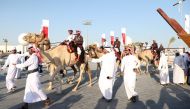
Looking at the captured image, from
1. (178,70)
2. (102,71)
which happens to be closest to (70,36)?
(102,71)

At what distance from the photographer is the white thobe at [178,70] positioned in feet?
53.6

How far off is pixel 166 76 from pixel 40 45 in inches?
278

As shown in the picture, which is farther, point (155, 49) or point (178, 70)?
point (155, 49)

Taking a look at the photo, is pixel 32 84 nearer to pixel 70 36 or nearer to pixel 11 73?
pixel 11 73

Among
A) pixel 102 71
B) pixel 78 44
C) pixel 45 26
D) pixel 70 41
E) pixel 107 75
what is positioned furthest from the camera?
pixel 78 44

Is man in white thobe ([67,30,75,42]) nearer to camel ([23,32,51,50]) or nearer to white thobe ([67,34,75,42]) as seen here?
white thobe ([67,34,75,42])

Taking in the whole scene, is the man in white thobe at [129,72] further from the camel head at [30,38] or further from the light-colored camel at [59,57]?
the camel head at [30,38]

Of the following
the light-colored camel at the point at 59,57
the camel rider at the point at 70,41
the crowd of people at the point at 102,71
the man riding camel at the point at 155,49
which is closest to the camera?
the crowd of people at the point at 102,71

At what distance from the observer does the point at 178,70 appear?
1667 centimetres

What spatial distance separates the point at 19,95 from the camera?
1205 centimetres

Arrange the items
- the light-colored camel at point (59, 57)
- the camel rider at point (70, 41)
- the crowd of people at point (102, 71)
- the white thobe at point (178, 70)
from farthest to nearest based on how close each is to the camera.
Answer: the white thobe at point (178, 70) < the camel rider at point (70, 41) < the light-colored camel at point (59, 57) < the crowd of people at point (102, 71)

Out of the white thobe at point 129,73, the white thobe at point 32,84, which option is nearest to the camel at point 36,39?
the white thobe at point 32,84

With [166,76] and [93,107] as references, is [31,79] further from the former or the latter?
[166,76]

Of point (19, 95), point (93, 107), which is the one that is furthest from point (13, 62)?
point (93, 107)
